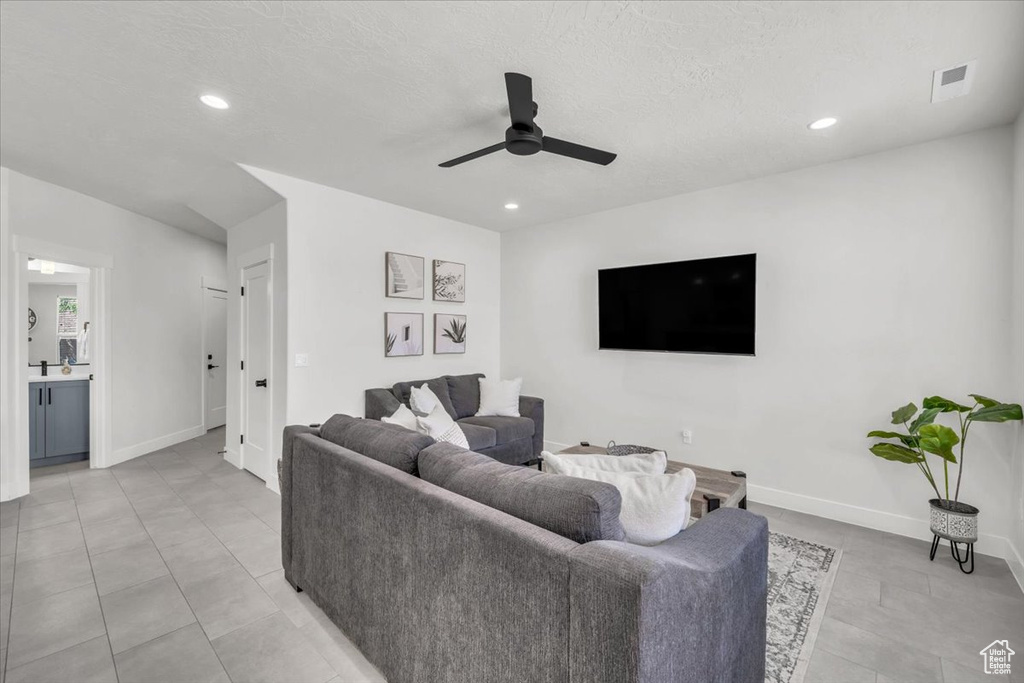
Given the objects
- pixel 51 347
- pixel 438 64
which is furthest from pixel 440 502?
pixel 51 347

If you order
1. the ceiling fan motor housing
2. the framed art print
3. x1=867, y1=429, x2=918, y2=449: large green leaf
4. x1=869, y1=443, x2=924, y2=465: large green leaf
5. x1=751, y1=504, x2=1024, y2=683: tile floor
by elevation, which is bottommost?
x1=751, y1=504, x2=1024, y2=683: tile floor

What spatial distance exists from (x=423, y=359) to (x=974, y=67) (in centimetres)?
439

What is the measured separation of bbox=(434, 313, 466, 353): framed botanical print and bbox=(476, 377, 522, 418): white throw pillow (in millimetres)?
617

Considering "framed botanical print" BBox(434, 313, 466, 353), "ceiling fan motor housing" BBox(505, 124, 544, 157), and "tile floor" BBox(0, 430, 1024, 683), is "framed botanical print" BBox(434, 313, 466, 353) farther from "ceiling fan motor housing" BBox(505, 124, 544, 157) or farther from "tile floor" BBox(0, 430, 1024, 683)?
"ceiling fan motor housing" BBox(505, 124, 544, 157)

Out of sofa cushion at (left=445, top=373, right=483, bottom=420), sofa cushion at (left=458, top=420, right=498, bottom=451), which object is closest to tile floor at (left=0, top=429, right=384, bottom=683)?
sofa cushion at (left=458, top=420, right=498, bottom=451)

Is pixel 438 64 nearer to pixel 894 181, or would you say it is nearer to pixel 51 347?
pixel 894 181

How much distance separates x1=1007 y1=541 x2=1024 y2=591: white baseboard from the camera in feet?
7.80

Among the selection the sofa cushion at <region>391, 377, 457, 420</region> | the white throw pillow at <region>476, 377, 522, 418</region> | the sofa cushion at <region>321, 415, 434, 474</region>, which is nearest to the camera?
the sofa cushion at <region>321, 415, 434, 474</region>

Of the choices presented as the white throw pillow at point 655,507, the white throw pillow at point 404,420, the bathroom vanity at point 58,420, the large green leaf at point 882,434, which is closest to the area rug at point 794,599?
the large green leaf at point 882,434

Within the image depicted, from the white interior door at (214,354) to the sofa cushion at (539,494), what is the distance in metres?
5.54

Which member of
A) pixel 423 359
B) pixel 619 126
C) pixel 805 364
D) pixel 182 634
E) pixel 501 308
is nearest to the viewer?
pixel 182 634

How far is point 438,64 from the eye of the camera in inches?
81.4

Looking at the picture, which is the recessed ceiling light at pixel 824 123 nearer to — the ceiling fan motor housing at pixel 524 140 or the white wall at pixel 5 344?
the ceiling fan motor housing at pixel 524 140

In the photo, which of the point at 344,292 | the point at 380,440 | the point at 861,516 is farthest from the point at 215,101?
the point at 861,516
